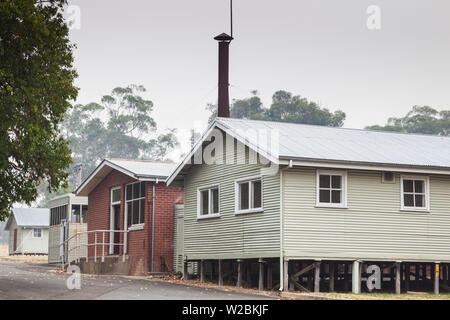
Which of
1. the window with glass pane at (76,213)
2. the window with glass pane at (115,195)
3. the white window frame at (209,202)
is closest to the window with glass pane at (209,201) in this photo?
the white window frame at (209,202)

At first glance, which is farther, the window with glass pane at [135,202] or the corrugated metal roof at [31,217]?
the corrugated metal roof at [31,217]

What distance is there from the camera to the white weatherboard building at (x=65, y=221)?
41.0 metres

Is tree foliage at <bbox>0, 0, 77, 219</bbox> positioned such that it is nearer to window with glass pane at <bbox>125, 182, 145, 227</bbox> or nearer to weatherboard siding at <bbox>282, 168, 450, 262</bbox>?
weatherboard siding at <bbox>282, 168, 450, 262</bbox>

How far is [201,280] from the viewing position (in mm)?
27016

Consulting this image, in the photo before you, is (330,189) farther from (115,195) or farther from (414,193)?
(115,195)

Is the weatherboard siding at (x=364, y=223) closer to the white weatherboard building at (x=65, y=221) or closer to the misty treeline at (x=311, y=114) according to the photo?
the white weatherboard building at (x=65, y=221)

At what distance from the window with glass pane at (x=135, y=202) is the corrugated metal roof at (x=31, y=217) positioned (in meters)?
37.2

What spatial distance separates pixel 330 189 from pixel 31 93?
9.06 meters

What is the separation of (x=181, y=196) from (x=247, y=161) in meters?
7.38

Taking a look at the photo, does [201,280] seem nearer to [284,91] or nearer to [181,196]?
[181,196]

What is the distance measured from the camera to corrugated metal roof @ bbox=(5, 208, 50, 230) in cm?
6788

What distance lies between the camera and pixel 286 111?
86.7m

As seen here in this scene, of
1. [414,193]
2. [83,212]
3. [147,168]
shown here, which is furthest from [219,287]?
[83,212]
